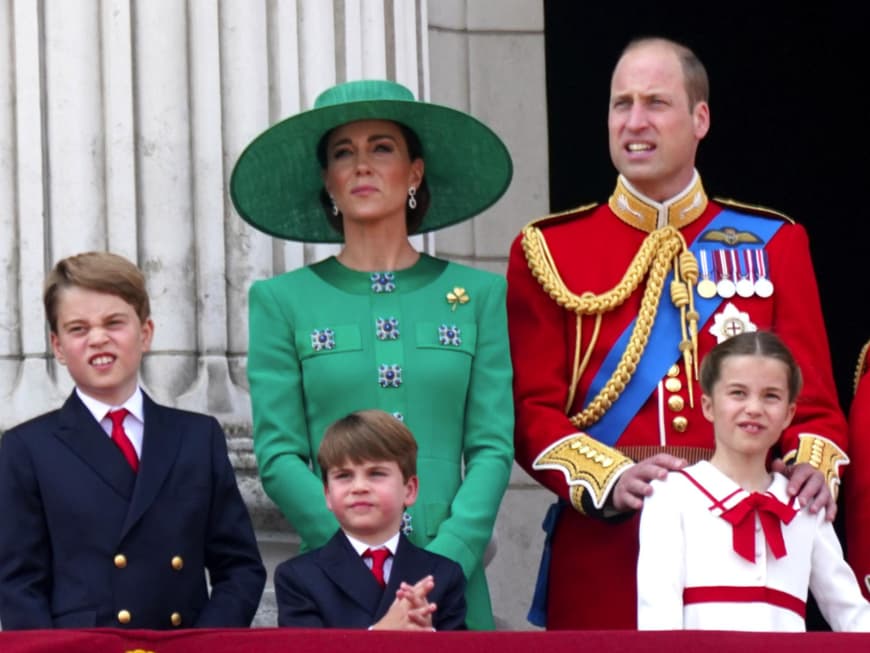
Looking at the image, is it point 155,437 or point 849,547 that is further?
point 849,547

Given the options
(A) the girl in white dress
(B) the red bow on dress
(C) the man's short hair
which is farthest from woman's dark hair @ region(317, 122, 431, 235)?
(B) the red bow on dress

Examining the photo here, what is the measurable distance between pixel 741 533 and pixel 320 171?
1.25 meters

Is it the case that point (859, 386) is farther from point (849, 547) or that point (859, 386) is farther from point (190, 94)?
point (190, 94)

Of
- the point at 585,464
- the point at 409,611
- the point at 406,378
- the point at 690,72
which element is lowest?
the point at 409,611

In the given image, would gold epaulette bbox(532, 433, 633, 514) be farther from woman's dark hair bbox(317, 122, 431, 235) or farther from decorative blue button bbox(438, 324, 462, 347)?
woman's dark hair bbox(317, 122, 431, 235)

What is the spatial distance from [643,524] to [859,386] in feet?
2.61

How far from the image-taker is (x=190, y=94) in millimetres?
5996

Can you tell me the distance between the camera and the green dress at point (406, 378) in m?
5.18

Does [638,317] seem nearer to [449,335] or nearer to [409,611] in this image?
[449,335]

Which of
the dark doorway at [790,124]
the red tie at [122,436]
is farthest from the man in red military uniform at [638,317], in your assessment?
the dark doorway at [790,124]

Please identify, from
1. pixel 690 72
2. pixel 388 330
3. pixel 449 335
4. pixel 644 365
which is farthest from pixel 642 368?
pixel 690 72

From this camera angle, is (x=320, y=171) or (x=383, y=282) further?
(x=320, y=171)

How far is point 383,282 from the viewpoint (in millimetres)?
5367

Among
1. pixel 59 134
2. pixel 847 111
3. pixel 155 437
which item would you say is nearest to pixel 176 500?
pixel 155 437
